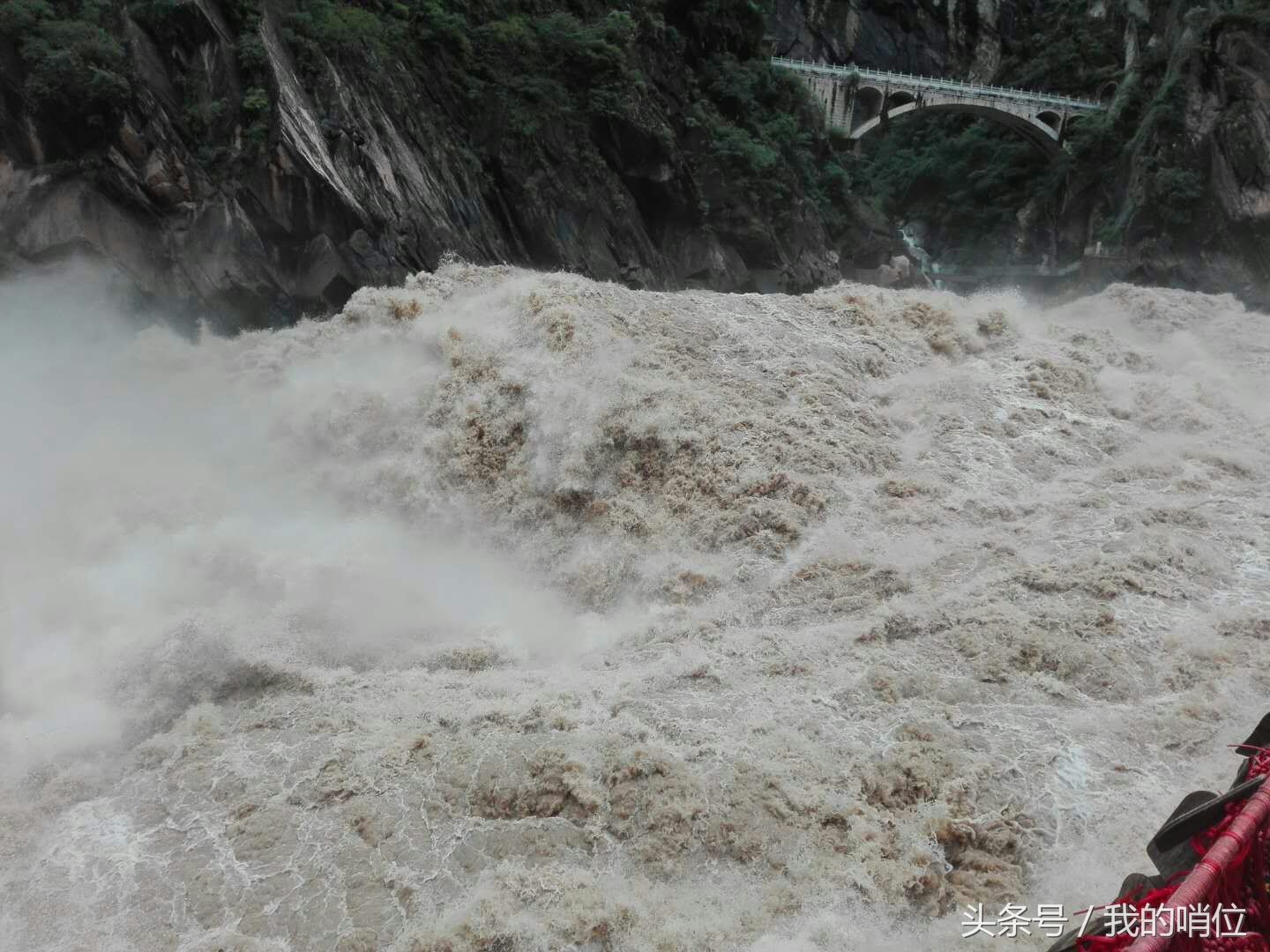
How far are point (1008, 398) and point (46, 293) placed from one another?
1318cm

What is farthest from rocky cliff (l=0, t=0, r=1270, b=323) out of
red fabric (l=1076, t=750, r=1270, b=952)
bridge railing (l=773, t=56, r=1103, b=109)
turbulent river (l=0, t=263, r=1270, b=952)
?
red fabric (l=1076, t=750, r=1270, b=952)

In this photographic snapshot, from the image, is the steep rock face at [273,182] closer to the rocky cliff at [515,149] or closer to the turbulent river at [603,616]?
the rocky cliff at [515,149]

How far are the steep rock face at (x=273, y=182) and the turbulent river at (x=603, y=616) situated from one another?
3.62 ft

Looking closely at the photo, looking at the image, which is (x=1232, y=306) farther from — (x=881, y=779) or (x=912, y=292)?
(x=881, y=779)

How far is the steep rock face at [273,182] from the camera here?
1214 cm

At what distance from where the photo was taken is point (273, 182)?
44.1ft

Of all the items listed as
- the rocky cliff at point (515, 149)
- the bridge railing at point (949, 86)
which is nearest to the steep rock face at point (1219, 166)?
the rocky cliff at point (515, 149)

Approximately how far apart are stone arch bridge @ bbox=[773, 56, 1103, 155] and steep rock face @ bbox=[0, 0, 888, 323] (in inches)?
713

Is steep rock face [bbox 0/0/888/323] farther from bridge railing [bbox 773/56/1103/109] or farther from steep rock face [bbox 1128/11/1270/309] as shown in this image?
steep rock face [bbox 1128/11/1270/309]

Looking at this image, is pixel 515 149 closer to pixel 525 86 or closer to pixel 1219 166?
pixel 525 86

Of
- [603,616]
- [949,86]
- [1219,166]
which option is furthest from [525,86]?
[1219,166]

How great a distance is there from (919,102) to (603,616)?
31.9 m

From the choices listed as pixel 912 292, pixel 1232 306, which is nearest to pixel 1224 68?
pixel 1232 306

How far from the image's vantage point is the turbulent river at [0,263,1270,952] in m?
5.02
